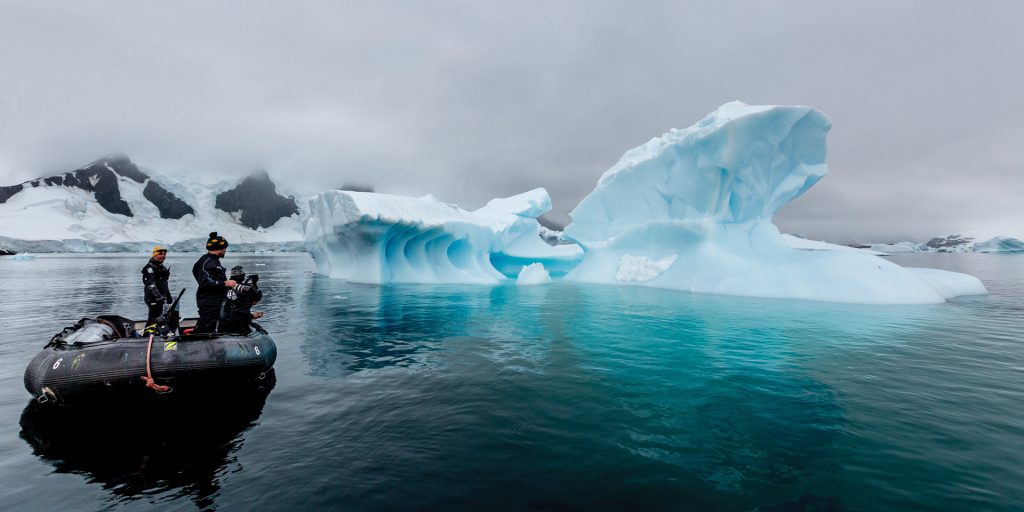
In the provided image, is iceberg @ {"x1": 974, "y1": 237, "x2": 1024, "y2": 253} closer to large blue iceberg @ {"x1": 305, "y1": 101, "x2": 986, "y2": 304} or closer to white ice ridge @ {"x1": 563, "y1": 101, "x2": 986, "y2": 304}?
large blue iceberg @ {"x1": 305, "y1": 101, "x2": 986, "y2": 304}

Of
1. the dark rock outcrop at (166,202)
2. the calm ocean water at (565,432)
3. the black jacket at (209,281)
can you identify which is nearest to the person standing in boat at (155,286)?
the black jacket at (209,281)

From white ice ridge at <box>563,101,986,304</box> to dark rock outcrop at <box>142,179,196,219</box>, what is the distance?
5336 inches

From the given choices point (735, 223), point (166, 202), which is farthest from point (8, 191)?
point (735, 223)

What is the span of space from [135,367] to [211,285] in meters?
1.43

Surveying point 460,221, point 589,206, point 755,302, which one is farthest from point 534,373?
point 589,206

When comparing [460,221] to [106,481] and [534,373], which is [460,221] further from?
[106,481]

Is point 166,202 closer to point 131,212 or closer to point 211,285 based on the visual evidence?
point 131,212

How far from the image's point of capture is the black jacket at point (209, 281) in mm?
6188

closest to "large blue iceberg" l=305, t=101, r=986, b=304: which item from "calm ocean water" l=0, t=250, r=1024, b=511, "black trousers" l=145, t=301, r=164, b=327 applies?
"calm ocean water" l=0, t=250, r=1024, b=511

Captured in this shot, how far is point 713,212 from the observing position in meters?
23.1

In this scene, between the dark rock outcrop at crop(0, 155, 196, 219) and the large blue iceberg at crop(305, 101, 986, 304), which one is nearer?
the large blue iceberg at crop(305, 101, 986, 304)

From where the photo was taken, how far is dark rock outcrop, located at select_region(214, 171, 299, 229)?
468 feet

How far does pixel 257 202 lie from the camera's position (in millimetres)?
150250

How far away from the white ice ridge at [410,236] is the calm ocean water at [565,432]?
1286cm
